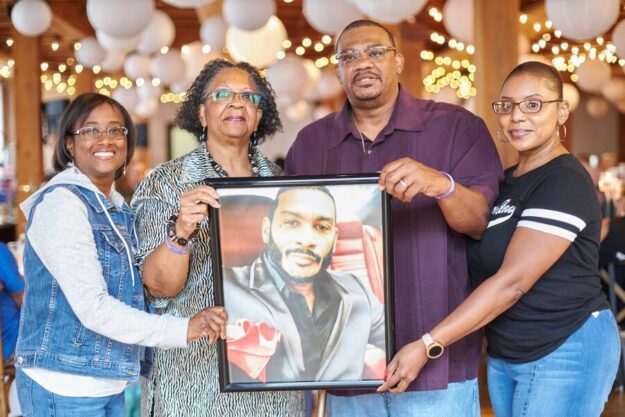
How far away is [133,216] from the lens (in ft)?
7.37

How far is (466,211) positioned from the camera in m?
2.03

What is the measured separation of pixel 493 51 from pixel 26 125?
4.97m

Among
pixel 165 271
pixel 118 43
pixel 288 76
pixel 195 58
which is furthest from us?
pixel 195 58

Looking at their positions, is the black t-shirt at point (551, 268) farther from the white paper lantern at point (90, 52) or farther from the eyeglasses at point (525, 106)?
the white paper lantern at point (90, 52)

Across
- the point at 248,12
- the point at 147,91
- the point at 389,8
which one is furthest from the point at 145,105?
the point at 389,8

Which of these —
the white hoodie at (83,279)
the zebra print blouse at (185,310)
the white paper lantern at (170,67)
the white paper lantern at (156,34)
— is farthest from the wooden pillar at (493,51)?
the white hoodie at (83,279)

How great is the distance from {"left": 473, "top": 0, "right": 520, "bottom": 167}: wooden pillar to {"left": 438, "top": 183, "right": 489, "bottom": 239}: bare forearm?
3734 mm

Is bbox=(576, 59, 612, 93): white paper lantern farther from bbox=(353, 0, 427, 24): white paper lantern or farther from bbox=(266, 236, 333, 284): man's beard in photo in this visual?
bbox=(266, 236, 333, 284): man's beard in photo

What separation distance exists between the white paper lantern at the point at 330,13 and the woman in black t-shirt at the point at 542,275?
402 centimetres

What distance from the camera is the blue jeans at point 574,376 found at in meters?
2.11

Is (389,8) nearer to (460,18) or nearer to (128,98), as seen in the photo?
(460,18)

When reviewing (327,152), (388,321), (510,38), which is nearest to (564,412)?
(388,321)

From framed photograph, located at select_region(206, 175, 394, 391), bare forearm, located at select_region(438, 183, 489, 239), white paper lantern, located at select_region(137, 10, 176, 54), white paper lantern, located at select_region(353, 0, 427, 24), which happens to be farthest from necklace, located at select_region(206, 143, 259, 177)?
white paper lantern, located at select_region(137, 10, 176, 54)

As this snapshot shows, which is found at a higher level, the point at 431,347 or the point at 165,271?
the point at 165,271
